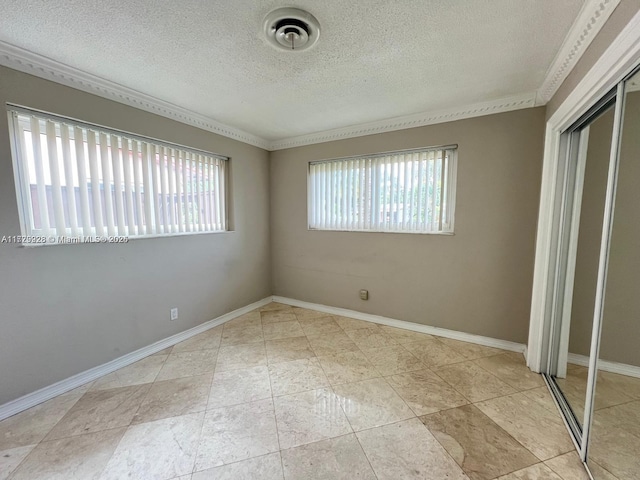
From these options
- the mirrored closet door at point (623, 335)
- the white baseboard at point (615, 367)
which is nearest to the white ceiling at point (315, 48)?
the mirrored closet door at point (623, 335)

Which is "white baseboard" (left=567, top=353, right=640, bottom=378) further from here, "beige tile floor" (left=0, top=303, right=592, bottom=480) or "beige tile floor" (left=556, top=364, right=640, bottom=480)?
"beige tile floor" (left=0, top=303, right=592, bottom=480)

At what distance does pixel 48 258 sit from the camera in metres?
1.87

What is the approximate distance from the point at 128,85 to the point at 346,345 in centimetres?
305

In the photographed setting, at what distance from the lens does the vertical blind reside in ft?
5.97

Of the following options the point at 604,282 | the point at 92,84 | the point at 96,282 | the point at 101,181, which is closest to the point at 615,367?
the point at 604,282

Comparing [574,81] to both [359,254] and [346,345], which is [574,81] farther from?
[346,345]

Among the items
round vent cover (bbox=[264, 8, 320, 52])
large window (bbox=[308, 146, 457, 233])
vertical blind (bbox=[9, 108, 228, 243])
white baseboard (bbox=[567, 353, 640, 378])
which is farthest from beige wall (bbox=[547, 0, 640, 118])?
vertical blind (bbox=[9, 108, 228, 243])

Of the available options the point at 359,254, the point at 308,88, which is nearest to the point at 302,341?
the point at 359,254

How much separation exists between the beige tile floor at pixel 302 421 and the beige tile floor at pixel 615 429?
0.39 ft

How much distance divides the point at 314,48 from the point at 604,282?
210cm

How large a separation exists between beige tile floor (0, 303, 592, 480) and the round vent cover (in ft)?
7.74

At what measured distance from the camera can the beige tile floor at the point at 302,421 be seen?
1351mm

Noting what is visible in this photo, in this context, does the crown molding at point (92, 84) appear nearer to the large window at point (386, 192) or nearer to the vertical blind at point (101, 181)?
the vertical blind at point (101, 181)

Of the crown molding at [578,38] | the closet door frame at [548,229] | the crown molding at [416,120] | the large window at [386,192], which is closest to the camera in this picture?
the crown molding at [578,38]
